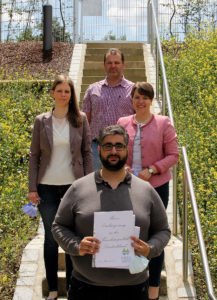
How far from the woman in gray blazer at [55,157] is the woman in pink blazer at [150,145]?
0.36m

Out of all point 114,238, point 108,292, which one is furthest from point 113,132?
point 108,292

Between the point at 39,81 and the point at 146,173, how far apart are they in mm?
6789

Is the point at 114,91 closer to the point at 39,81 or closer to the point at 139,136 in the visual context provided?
the point at 139,136

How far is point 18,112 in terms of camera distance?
31.0ft

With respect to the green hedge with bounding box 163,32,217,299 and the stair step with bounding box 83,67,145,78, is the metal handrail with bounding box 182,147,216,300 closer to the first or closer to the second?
the green hedge with bounding box 163,32,217,299

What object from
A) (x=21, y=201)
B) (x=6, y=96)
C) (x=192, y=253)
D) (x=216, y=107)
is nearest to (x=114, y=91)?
(x=192, y=253)

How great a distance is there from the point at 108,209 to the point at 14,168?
A: 4.54m

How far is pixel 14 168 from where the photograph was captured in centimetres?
761

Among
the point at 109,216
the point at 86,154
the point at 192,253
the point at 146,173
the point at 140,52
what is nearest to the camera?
the point at 109,216

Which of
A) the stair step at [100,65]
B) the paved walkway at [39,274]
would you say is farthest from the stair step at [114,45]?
the paved walkway at [39,274]

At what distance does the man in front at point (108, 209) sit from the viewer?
3.19 meters

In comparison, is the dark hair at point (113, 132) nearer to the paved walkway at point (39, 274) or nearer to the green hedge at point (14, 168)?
the paved walkway at point (39, 274)

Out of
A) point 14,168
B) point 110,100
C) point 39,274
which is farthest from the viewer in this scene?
point 14,168

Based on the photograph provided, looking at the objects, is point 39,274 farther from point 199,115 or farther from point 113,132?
point 199,115
